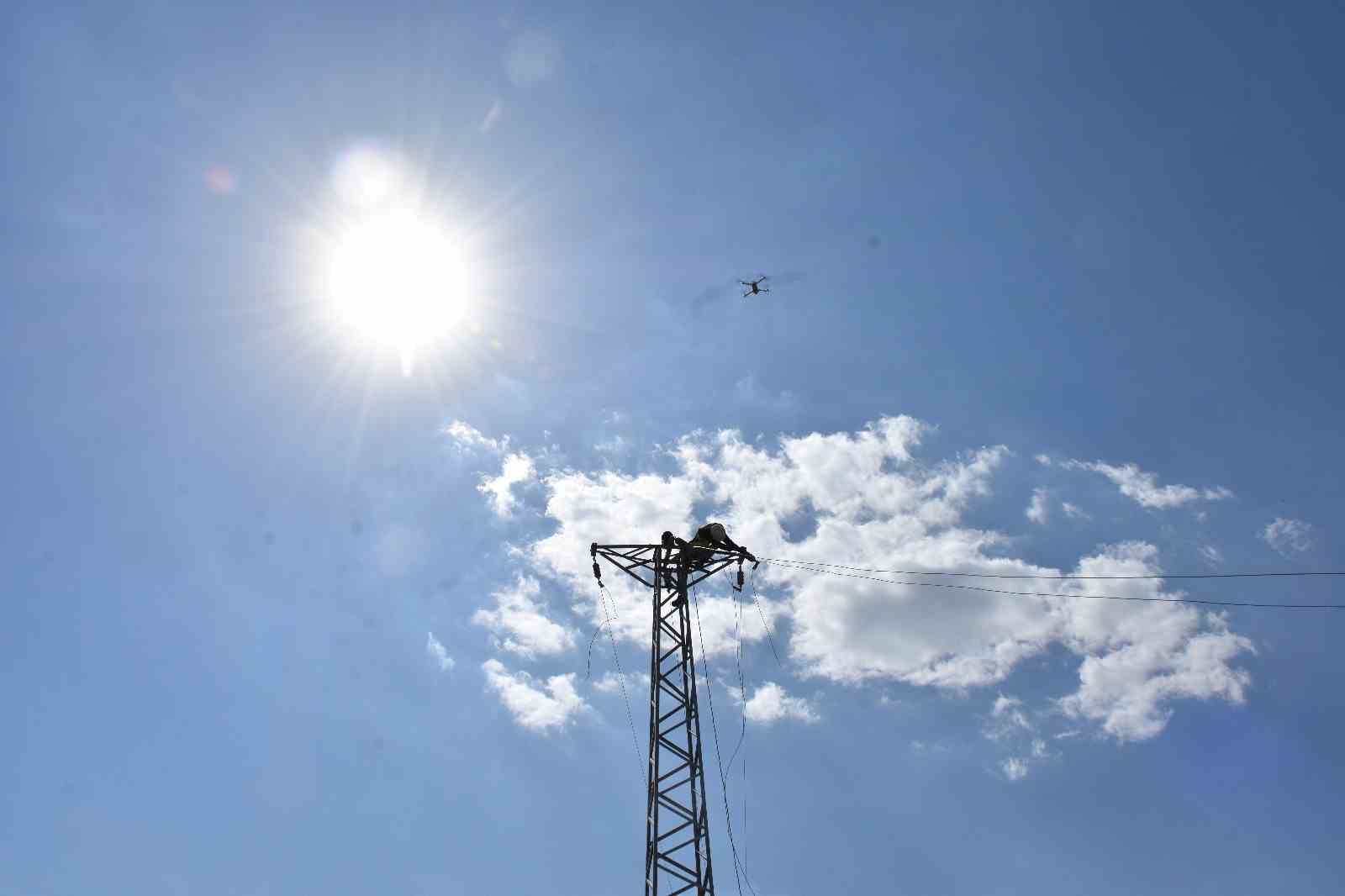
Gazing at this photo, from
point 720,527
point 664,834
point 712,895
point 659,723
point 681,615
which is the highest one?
point 720,527

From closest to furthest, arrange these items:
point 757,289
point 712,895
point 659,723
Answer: point 712,895, point 659,723, point 757,289

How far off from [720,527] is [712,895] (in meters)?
12.7

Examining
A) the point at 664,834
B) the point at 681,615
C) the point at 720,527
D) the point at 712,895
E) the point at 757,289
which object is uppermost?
the point at 757,289

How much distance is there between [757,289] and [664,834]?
30.6 metres

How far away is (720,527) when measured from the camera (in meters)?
35.6

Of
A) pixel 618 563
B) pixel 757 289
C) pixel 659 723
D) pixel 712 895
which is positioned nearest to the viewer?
pixel 712 895

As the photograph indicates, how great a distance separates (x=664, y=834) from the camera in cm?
3073

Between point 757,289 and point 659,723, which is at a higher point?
point 757,289

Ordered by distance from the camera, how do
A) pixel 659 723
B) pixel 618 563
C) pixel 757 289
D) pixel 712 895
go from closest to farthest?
pixel 712 895, pixel 659 723, pixel 618 563, pixel 757 289

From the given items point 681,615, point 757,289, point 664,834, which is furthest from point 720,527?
point 757,289

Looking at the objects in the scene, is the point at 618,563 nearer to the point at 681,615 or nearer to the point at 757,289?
the point at 681,615

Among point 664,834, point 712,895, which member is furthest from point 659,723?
point 712,895

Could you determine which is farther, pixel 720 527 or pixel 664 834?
pixel 720 527

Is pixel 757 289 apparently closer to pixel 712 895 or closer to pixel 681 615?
pixel 681 615
